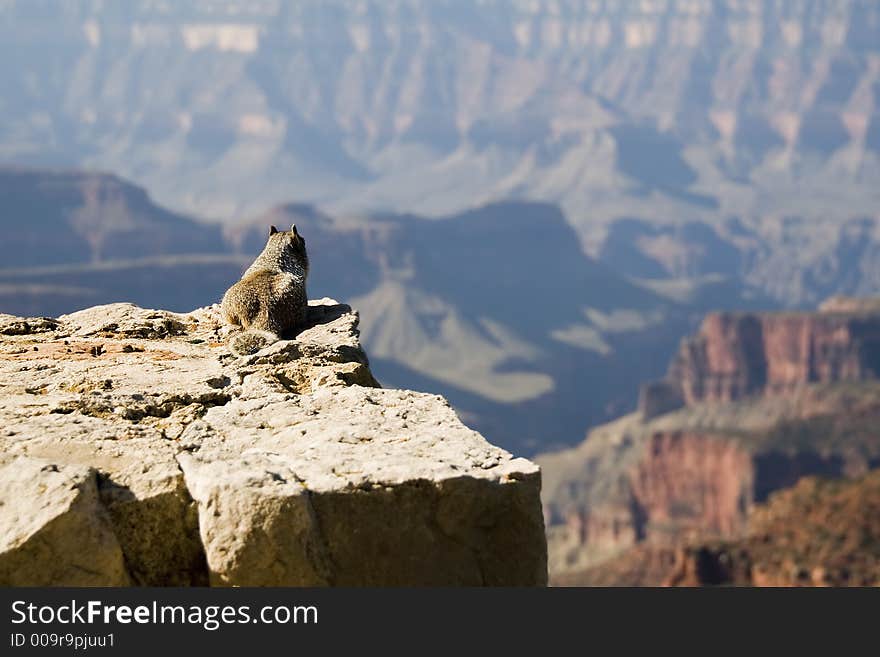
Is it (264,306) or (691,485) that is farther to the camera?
(691,485)

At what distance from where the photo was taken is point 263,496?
9.50m

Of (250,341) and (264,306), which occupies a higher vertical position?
(264,306)

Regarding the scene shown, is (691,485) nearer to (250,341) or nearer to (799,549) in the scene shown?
(799,549)

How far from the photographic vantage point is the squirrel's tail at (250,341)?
45.1 feet

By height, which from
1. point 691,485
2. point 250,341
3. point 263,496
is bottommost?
point 691,485

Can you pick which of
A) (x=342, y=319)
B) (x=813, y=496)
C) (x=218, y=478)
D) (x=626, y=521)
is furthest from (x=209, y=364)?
(x=626, y=521)

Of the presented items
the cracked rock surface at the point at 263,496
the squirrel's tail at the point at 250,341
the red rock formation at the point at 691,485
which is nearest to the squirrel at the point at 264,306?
the squirrel's tail at the point at 250,341

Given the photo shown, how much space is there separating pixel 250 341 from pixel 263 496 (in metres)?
4.55

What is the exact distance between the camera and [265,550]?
9.48m

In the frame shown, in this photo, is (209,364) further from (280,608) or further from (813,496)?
(813,496)

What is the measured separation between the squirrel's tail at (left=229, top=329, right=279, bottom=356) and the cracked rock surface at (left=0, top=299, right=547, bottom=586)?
6.47 feet

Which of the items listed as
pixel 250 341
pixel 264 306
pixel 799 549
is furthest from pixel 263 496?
A: pixel 799 549

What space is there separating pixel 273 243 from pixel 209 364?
405 cm

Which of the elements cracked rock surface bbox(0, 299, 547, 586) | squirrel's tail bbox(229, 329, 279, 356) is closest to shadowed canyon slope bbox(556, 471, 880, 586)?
squirrel's tail bbox(229, 329, 279, 356)
